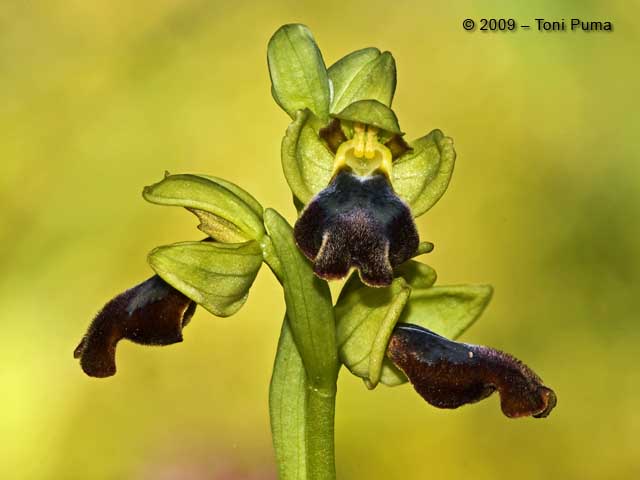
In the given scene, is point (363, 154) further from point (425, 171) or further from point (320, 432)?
point (320, 432)

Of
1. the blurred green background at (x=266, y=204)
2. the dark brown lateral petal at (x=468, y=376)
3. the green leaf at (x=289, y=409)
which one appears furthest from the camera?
the blurred green background at (x=266, y=204)

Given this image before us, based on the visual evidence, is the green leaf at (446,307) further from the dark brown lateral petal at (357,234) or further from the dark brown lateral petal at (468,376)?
the dark brown lateral petal at (357,234)

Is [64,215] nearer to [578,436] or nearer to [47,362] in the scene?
[47,362]

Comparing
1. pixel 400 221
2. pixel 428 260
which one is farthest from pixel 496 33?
pixel 400 221

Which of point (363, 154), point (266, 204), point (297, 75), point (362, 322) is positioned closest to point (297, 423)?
point (362, 322)

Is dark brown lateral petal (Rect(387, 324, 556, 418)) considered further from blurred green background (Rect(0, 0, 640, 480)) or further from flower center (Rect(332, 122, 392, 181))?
blurred green background (Rect(0, 0, 640, 480))

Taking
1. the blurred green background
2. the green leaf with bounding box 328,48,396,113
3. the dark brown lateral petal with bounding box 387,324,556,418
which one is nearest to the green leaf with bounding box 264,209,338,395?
the dark brown lateral petal with bounding box 387,324,556,418

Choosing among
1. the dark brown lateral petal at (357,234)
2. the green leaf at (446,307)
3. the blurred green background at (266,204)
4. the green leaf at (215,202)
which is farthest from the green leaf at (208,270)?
the blurred green background at (266,204)
